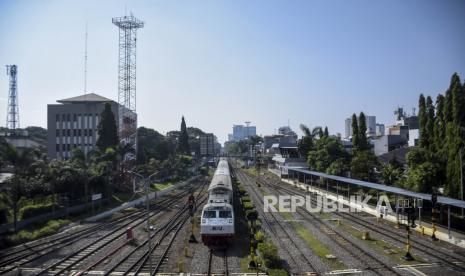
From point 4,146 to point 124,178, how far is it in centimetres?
2750

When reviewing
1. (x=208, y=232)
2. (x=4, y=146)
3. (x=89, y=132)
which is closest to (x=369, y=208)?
(x=208, y=232)

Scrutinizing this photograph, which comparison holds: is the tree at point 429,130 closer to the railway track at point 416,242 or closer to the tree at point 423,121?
the tree at point 423,121

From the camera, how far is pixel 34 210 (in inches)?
1387

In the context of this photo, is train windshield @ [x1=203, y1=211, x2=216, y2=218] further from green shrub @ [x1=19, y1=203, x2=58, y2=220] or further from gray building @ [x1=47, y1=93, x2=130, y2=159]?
gray building @ [x1=47, y1=93, x2=130, y2=159]

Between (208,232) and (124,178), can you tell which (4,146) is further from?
(124,178)

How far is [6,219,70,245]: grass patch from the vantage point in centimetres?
2883

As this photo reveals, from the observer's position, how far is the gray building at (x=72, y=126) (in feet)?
276

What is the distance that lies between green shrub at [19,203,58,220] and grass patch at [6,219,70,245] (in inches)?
57.5

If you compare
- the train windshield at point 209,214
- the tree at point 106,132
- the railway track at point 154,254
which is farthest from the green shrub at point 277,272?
the tree at point 106,132

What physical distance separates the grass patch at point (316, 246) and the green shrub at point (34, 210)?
78.2 feet

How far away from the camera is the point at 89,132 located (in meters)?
84.1

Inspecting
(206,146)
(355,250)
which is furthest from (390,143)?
(206,146)

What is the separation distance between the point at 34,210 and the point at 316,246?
2608cm

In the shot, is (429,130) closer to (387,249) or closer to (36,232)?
(387,249)
